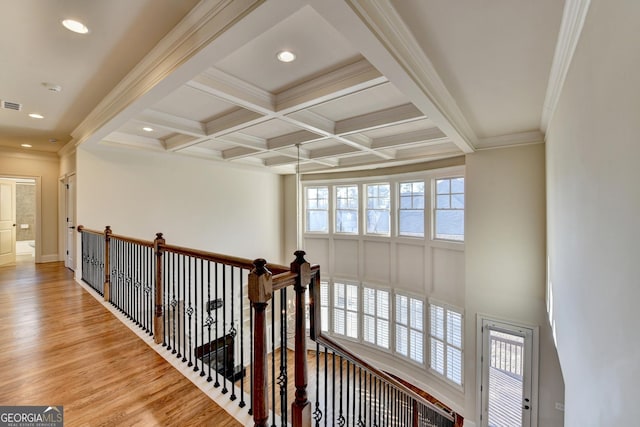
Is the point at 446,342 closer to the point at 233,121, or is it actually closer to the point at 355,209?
the point at 355,209

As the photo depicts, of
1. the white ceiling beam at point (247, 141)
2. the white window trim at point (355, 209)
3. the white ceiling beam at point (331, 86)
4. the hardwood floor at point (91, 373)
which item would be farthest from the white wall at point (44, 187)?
the white window trim at point (355, 209)

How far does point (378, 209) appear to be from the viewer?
7051 millimetres

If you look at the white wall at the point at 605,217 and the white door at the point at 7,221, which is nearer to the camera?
the white wall at the point at 605,217

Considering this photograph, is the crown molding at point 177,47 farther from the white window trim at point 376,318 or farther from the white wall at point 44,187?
the white window trim at point 376,318

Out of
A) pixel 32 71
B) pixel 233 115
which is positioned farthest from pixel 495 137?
pixel 32 71

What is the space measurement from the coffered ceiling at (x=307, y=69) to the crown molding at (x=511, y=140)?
15 millimetres

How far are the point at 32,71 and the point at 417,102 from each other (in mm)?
3898

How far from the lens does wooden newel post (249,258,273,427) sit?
143 centimetres

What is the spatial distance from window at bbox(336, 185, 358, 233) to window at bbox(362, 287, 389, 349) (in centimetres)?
169

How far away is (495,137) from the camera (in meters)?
4.34

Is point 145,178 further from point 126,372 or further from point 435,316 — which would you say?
point 435,316

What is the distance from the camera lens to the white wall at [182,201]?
4.95 meters

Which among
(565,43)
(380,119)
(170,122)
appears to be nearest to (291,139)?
(380,119)

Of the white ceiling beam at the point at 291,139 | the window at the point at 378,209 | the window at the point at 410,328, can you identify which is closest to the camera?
the white ceiling beam at the point at 291,139
